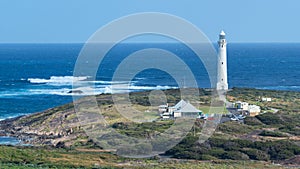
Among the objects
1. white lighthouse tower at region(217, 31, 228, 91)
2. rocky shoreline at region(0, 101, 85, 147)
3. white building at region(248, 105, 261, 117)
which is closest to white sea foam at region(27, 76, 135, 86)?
white lighthouse tower at region(217, 31, 228, 91)

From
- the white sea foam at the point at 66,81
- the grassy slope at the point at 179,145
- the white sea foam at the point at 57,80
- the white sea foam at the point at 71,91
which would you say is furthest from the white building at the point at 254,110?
the white sea foam at the point at 57,80

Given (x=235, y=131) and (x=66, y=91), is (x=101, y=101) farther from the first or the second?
(x=66, y=91)

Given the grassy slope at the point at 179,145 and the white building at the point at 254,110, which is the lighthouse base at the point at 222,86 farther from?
the white building at the point at 254,110

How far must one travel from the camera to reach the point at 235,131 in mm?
43375

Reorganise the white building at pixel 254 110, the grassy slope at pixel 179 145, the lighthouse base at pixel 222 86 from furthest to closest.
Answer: the lighthouse base at pixel 222 86 < the white building at pixel 254 110 < the grassy slope at pixel 179 145

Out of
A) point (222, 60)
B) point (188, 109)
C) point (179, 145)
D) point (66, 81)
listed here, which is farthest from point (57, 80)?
point (179, 145)

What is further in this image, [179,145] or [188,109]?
[188,109]

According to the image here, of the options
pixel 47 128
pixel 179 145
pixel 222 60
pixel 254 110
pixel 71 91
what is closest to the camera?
pixel 179 145

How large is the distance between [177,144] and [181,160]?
379cm

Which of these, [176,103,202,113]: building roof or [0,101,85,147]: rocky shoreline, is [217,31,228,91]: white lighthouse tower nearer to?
[176,103,202,113]: building roof

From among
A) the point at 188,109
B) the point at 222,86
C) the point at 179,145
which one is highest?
the point at 222,86

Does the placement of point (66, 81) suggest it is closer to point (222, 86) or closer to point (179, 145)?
point (222, 86)

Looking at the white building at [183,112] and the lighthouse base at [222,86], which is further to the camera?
the lighthouse base at [222,86]

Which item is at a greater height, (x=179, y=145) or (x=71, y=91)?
(x=71, y=91)
